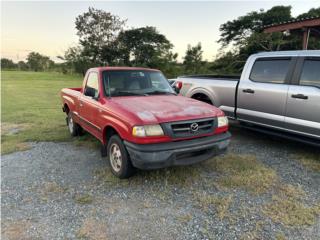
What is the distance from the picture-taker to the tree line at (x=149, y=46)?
23625 millimetres

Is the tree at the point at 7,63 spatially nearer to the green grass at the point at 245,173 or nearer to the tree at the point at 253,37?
the tree at the point at 253,37

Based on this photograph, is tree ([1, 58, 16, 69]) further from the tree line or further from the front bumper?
the front bumper

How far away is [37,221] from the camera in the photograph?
9.04ft

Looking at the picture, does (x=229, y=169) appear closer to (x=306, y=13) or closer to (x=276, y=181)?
(x=276, y=181)

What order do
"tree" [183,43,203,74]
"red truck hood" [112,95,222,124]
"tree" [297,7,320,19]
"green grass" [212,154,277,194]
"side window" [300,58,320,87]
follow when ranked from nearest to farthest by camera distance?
"red truck hood" [112,95,222,124] → "green grass" [212,154,277,194] → "side window" [300,58,320,87] → "tree" [297,7,320,19] → "tree" [183,43,203,74]

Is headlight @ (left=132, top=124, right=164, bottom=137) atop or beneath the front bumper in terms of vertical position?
atop

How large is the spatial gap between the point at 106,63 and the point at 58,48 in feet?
34.0

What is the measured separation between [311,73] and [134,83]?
123 inches

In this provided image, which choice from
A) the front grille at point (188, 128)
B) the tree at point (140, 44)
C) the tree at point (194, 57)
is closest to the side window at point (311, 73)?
Answer: the front grille at point (188, 128)

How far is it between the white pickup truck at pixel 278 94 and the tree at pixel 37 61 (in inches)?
2367

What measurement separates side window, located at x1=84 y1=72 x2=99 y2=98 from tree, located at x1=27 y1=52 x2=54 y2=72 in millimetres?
59156

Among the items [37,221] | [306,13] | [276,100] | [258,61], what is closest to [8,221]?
[37,221]

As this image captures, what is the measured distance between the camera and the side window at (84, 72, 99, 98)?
429 centimetres

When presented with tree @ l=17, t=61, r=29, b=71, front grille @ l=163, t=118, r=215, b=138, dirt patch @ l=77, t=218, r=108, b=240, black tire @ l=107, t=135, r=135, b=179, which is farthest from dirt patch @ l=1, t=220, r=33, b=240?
tree @ l=17, t=61, r=29, b=71
